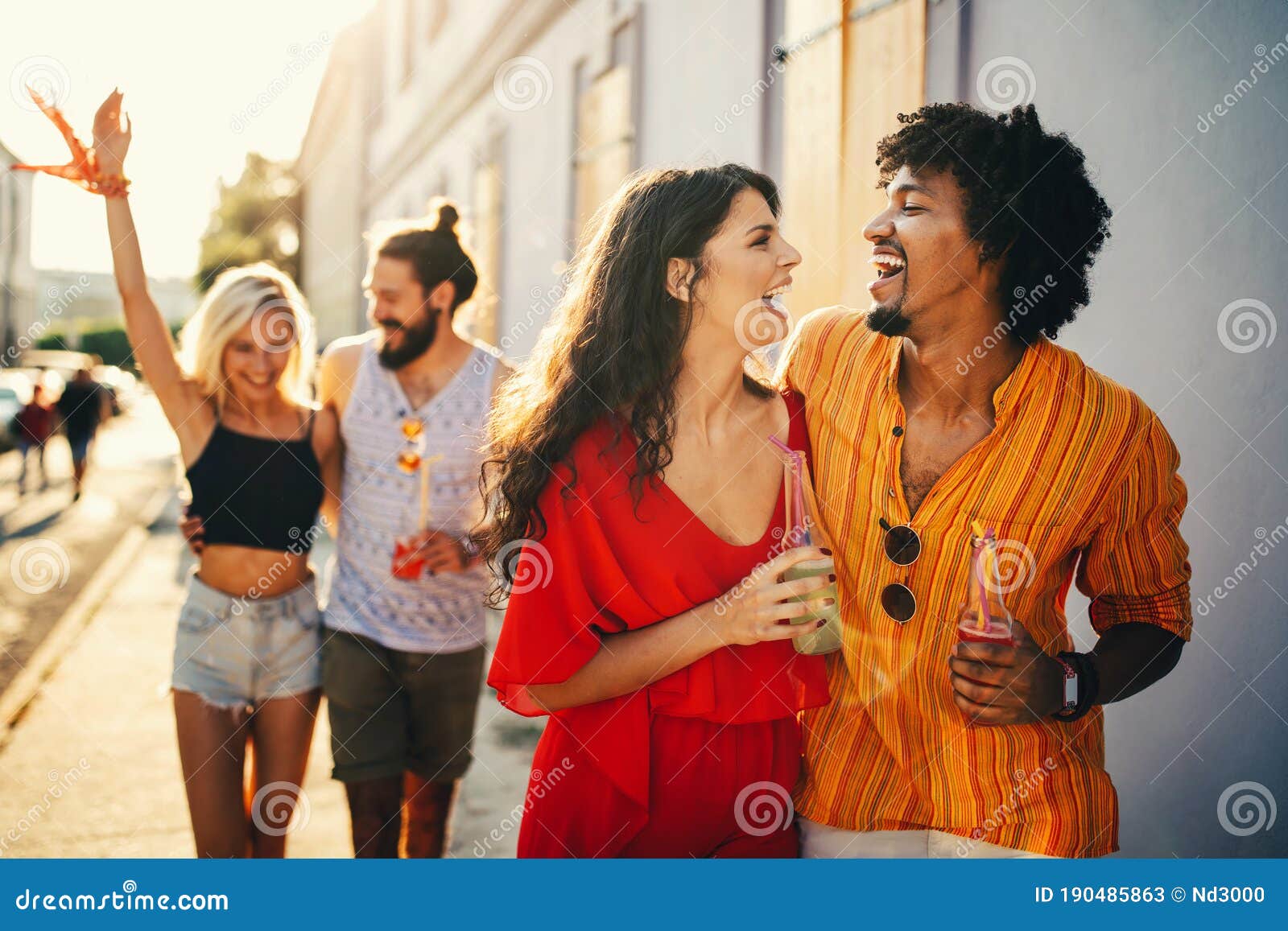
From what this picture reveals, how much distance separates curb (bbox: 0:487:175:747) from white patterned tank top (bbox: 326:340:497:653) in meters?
2.78

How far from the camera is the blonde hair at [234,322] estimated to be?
10.2ft

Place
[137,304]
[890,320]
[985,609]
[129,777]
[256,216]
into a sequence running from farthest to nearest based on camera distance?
[256,216]
[129,777]
[137,304]
[890,320]
[985,609]

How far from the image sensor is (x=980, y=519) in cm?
206

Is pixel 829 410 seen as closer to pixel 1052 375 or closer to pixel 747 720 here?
pixel 1052 375

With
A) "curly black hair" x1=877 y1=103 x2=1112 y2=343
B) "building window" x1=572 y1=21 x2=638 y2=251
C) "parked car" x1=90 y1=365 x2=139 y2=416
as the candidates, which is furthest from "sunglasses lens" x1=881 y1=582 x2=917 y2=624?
"parked car" x1=90 y1=365 x2=139 y2=416

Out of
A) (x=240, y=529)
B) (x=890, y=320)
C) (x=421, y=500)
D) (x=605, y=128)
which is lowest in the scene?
(x=240, y=529)

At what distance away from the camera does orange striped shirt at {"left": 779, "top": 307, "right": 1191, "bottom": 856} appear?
202cm

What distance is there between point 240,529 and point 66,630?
4903 millimetres

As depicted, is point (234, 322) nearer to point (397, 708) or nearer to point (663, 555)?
point (397, 708)

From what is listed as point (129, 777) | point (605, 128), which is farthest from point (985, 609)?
point (605, 128)

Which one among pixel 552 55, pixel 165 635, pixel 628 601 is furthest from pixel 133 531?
pixel 628 601

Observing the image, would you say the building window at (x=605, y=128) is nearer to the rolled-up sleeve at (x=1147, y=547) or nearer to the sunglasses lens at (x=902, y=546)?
the sunglasses lens at (x=902, y=546)

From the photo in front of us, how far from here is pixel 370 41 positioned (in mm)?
18562

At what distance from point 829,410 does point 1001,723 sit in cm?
74
